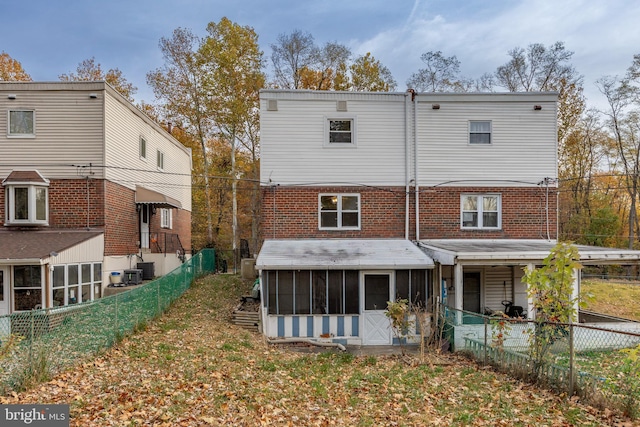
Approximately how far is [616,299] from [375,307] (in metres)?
15.3

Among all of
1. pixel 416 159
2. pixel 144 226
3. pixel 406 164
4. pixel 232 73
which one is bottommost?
pixel 144 226

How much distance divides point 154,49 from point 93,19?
833 cm

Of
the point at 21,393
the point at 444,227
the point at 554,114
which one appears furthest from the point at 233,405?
the point at 554,114

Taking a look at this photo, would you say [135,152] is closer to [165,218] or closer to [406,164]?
[165,218]

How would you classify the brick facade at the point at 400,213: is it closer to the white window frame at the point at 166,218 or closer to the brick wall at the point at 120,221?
the brick wall at the point at 120,221

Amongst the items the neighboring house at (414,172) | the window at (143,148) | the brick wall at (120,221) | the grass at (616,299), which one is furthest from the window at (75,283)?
the grass at (616,299)

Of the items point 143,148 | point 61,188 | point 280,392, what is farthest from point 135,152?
point 280,392

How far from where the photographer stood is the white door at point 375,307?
47.3 feet

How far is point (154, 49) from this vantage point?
3061 cm

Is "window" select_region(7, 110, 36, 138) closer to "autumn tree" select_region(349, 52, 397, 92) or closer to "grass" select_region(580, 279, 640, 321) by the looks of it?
"autumn tree" select_region(349, 52, 397, 92)

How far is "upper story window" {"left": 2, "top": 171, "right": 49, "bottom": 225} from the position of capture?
51.5 ft

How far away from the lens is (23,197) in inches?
626

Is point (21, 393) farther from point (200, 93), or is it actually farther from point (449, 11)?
point (200, 93)
